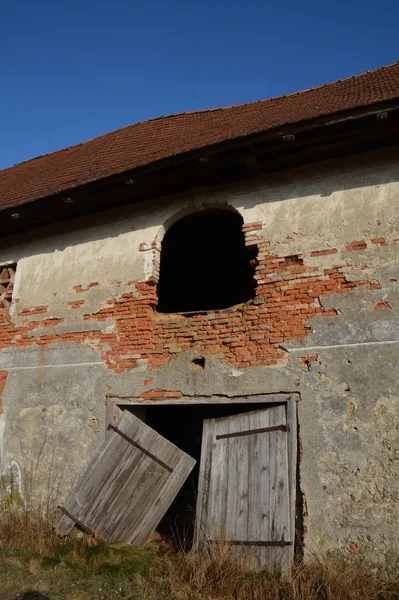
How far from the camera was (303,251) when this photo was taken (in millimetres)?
5246

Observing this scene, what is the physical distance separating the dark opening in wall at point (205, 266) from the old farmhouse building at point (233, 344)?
1.81m

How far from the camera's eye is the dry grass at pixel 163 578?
3.83 metres

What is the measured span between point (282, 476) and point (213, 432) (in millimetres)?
950

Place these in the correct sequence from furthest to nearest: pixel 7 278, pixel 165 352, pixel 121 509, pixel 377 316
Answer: pixel 7 278, pixel 165 352, pixel 121 509, pixel 377 316

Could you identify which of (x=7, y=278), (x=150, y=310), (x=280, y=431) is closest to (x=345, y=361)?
(x=280, y=431)

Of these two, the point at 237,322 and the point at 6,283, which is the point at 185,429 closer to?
the point at 237,322

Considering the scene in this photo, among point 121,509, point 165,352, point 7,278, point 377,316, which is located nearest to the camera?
point 377,316

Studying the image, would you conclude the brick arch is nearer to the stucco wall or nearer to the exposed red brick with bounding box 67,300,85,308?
the stucco wall

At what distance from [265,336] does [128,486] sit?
2328 millimetres

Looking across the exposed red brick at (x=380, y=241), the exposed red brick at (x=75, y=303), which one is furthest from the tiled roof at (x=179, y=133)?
the exposed red brick at (x=75, y=303)

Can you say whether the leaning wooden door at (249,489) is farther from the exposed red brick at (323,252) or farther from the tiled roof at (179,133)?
the tiled roof at (179,133)

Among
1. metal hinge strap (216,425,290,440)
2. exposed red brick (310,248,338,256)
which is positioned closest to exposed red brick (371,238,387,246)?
exposed red brick (310,248,338,256)

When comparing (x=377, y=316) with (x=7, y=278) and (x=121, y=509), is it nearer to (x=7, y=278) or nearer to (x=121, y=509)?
(x=121, y=509)

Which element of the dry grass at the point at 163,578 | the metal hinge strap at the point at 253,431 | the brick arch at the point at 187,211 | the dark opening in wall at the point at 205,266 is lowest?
the dry grass at the point at 163,578
